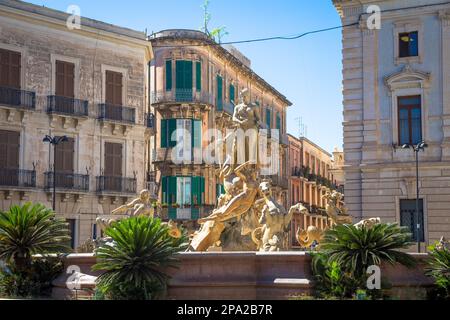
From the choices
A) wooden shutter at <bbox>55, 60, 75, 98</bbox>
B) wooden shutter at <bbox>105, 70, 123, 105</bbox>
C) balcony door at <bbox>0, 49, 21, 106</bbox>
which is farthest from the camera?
wooden shutter at <bbox>105, 70, 123, 105</bbox>

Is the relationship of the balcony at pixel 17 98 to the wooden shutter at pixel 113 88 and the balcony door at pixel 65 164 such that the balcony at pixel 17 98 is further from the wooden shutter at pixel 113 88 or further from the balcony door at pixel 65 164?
the wooden shutter at pixel 113 88

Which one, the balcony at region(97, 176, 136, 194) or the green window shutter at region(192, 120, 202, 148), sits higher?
the green window shutter at region(192, 120, 202, 148)

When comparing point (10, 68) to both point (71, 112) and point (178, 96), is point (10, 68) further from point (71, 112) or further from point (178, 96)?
point (178, 96)

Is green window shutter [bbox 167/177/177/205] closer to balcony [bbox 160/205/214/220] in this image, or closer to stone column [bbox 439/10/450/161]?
balcony [bbox 160/205/214/220]

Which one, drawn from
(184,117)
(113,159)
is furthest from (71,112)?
(184,117)

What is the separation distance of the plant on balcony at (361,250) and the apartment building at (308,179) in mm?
48604

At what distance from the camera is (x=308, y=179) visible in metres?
71.9

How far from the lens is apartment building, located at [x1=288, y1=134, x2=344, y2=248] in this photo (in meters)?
66.8

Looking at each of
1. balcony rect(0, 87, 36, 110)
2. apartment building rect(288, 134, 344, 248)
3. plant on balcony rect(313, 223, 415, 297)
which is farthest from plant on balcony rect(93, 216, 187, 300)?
apartment building rect(288, 134, 344, 248)

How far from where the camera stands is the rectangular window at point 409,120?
31.6 metres

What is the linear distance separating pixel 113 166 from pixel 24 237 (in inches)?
828

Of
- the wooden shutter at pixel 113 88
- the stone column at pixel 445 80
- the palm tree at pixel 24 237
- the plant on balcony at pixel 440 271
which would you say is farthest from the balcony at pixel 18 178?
the plant on balcony at pixel 440 271

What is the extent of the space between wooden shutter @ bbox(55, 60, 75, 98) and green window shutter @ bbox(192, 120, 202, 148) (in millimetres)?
12050

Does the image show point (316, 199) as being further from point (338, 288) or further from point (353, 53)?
point (338, 288)
